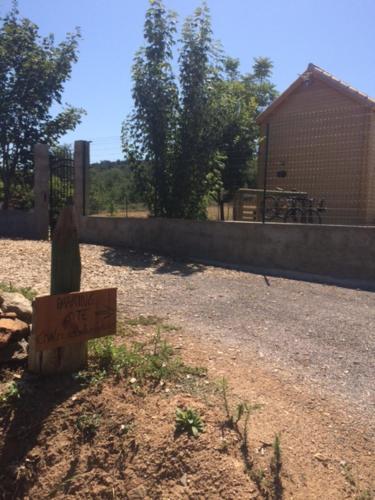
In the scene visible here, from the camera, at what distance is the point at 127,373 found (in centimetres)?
336

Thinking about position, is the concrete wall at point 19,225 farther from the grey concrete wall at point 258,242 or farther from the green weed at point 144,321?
the green weed at point 144,321

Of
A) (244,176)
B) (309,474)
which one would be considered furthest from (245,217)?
(309,474)

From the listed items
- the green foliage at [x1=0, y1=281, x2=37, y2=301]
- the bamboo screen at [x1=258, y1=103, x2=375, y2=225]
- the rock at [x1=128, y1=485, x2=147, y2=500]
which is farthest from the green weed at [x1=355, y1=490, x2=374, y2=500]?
the bamboo screen at [x1=258, y1=103, x2=375, y2=225]

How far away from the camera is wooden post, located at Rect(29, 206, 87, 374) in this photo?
3.17 metres

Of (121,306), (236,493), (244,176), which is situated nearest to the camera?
(236,493)

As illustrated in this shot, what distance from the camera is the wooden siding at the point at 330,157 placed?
9.95m

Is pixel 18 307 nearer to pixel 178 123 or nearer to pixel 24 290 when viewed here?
pixel 24 290

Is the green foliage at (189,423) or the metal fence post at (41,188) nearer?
the green foliage at (189,423)

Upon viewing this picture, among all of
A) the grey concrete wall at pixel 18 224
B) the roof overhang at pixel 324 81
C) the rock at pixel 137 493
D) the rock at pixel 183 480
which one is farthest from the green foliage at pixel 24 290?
the roof overhang at pixel 324 81

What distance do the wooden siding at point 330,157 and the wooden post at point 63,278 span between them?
7519 millimetres

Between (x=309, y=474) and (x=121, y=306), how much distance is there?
3173 millimetres

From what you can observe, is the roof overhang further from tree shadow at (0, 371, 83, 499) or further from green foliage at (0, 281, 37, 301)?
tree shadow at (0, 371, 83, 499)

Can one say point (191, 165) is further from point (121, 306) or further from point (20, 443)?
point (20, 443)

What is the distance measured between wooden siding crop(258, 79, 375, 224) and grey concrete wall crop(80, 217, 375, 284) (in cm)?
234
